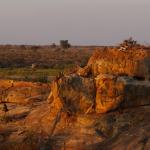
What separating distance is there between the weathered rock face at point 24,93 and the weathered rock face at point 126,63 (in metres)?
3.03

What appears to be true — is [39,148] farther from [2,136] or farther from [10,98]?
[10,98]

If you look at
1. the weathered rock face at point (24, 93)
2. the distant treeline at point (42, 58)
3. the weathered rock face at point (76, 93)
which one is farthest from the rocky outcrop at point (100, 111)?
the distant treeline at point (42, 58)

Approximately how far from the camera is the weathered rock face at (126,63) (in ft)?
56.2

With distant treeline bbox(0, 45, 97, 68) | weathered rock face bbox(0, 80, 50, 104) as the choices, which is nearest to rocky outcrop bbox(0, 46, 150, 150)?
weathered rock face bbox(0, 80, 50, 104)

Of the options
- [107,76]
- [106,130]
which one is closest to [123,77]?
[107,76]

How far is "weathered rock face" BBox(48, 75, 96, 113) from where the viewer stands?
16594 mm

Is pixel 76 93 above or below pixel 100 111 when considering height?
above

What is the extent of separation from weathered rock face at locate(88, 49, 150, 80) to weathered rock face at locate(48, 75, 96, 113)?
88cm

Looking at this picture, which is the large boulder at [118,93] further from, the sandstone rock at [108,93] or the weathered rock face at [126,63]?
the weathered rock face at [126,63]

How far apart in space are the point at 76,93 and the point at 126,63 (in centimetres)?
184

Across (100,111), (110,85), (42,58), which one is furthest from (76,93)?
(42,58)

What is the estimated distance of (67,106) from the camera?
16734 millimetres

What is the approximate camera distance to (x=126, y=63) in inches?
675

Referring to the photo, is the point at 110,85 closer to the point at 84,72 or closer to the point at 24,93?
the point at 84,72
